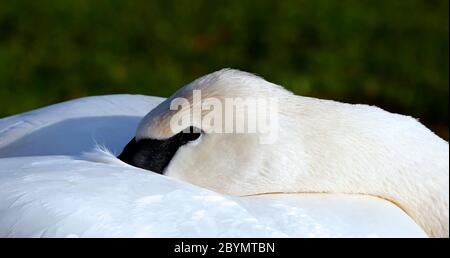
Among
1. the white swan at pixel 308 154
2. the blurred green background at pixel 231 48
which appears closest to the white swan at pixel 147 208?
the white swan at pixel 308 154

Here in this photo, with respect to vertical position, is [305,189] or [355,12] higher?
[355,12]

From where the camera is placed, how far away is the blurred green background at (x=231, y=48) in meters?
5.40

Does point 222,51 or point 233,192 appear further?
point 222,51

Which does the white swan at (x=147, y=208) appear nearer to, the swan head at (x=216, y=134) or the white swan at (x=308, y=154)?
the white swan at (x=308, y=154)

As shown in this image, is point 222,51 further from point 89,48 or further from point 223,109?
point 223,109

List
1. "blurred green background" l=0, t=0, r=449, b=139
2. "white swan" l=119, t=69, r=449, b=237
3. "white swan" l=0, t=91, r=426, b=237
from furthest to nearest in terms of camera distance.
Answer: "blurred green background" l=0, t=0, r=449, b=139 → "white swan" l=119, t=69, r=449, b=237 → "white swan" l=0, t=91, r=426, b=237

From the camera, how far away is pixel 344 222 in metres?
2.53

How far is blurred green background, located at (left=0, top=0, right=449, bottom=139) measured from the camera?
5.40 meters

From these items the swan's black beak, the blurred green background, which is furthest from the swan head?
the blurred green background

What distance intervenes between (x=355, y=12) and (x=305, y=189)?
3.68 m

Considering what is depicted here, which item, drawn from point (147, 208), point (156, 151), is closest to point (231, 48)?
point (156, 151)

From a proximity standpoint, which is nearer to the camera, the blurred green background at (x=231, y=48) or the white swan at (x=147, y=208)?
the white swan at (x=147, y=208)

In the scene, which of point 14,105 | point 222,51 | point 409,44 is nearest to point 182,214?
point 14,105

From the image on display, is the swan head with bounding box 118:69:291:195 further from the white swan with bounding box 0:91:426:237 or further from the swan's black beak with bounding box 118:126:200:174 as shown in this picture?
the white swan with bounding box 0:91:426:237
